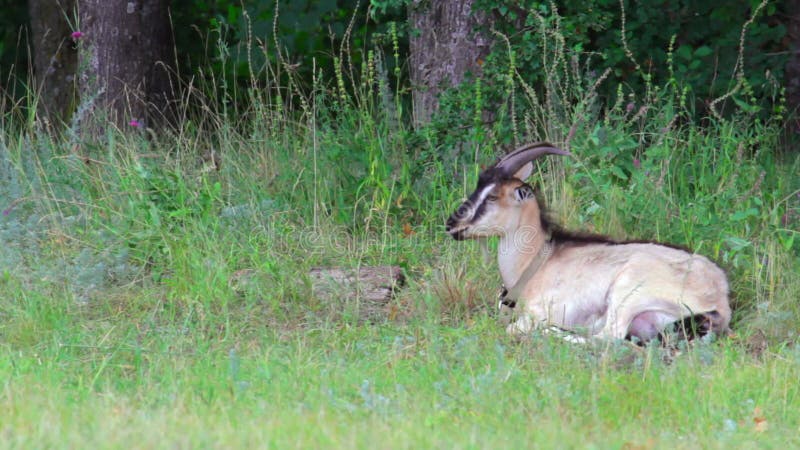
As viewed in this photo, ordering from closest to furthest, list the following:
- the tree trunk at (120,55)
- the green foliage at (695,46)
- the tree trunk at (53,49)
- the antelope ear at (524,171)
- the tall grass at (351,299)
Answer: the tall grass at (351,299) < the antelope ear at (524,171) < the green foliage at (695,46) < the tree trunk at (120,55) < the tree trunk at (53,49)

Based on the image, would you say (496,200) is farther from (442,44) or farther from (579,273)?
(442,44)

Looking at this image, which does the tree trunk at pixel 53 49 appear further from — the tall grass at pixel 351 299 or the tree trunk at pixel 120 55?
the tall grass at pixel 351 299

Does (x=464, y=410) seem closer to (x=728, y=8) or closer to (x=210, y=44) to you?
(x=728, y=8)

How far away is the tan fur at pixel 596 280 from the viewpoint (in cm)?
640

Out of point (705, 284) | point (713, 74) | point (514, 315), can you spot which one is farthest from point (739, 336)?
point (713, 74)

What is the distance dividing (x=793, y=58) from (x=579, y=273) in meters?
4.75

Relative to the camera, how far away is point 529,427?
4.90m

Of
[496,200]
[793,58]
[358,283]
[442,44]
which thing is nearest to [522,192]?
[496,200]

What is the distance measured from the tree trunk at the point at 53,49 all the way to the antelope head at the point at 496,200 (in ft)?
22.7

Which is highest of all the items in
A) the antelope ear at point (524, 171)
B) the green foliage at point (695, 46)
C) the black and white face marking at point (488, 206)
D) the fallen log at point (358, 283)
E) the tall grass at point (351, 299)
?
the green foliage at point (695, 46)

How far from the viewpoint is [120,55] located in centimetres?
→ 1084

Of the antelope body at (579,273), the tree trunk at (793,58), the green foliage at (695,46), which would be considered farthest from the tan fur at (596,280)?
the tree trunk at (793,58)

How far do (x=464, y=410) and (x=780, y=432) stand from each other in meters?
1.32

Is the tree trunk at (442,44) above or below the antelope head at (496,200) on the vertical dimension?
above
